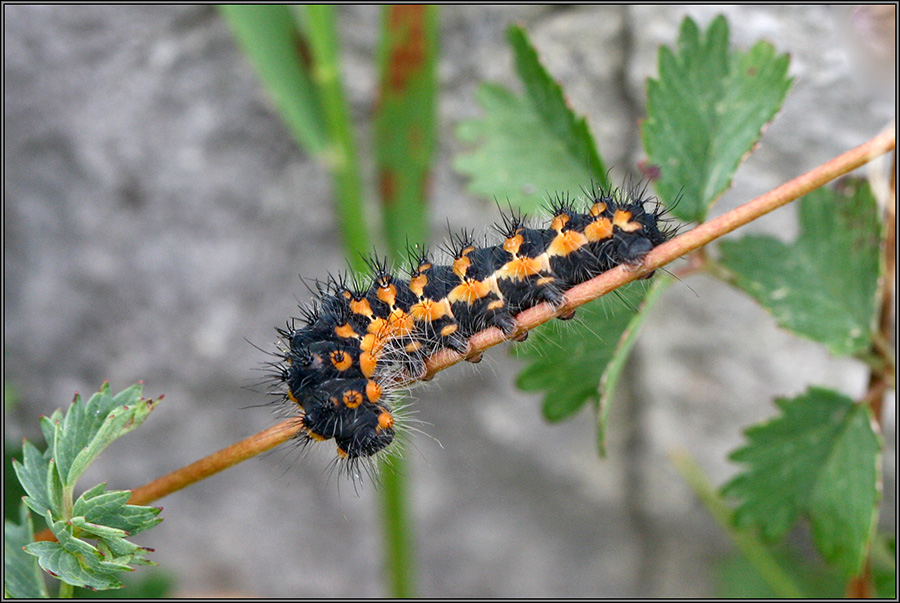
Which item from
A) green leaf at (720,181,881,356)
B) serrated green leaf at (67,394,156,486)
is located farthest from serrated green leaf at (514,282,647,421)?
serrated green leaf at (67,394,156,486)

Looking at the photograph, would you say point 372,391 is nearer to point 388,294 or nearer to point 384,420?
point 384,420

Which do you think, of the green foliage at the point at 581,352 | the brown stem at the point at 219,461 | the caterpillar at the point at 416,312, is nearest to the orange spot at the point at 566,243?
the caterpillar at the point at 416,312

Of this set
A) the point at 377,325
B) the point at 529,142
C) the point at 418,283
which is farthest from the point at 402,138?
the point at 377,325

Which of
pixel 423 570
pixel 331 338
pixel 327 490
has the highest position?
pixel 327 490

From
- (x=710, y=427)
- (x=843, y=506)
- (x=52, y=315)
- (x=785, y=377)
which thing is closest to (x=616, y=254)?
(x=843, y=506)

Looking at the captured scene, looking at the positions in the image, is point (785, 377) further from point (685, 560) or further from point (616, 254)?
point (616, 254)
